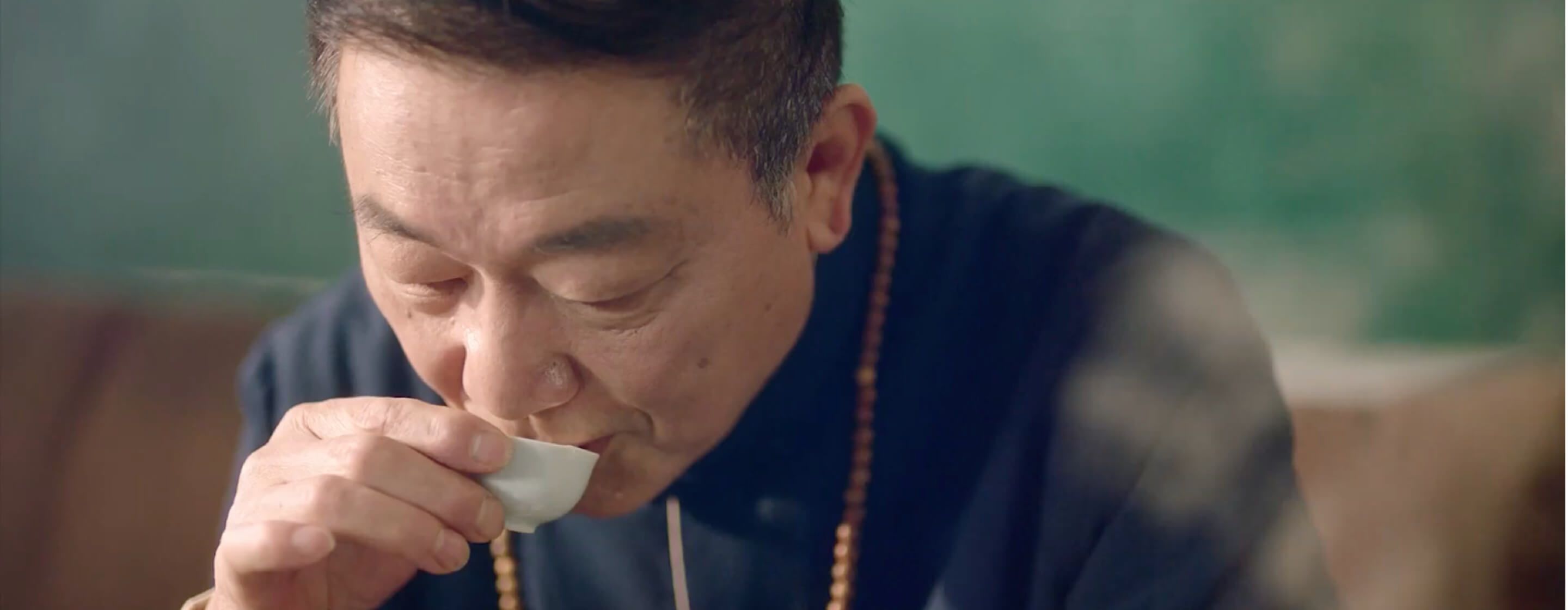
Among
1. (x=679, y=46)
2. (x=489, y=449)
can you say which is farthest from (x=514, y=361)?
(x=679, y=46)

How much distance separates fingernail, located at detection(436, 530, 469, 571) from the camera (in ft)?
2.06

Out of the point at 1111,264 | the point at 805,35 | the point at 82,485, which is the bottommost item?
the point at 82,485

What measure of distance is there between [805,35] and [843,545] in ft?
1.09

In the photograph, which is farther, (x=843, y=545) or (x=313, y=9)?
(x=843, y=545)

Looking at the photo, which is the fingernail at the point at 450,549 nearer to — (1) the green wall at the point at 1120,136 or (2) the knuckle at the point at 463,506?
(2) the knuckle at the point at 463,506

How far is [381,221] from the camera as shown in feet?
2.00

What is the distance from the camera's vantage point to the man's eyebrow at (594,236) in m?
0.58

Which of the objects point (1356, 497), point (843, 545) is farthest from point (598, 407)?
point (1356, 497)

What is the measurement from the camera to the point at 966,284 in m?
0.82

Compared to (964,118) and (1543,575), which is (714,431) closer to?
(964,118)

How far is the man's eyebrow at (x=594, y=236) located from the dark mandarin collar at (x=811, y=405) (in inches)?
8.2

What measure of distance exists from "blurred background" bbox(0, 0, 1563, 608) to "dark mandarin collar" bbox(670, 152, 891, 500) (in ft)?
0.42

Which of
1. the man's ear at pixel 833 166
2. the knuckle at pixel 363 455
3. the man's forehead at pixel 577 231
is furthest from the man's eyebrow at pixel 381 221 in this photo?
the man's ear at pixel 833 166

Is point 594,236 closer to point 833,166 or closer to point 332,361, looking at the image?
point 833,166
